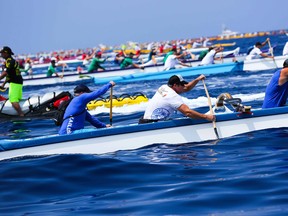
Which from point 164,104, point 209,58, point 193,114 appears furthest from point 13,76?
point 209,58

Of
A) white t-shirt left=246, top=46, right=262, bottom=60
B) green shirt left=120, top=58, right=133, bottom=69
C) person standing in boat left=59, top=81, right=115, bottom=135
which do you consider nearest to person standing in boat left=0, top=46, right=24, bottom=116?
person standing in boat left=59, top=81, right=115, bottom=135

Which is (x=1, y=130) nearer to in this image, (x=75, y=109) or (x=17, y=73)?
(x=17, y=73)

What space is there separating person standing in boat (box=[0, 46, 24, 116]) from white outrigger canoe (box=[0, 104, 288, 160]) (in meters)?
6.97

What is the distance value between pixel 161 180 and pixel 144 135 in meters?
2.03

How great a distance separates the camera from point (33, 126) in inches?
664

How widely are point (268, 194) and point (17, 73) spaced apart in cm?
1123

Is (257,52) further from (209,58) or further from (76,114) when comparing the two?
(76,114)

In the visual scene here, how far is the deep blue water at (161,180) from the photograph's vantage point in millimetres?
6980

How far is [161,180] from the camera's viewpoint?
27.0 ft

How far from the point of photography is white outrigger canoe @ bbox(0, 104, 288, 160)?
32.2ft

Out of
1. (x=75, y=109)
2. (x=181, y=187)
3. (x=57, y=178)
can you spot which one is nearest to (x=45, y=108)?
(x=75, y=109)

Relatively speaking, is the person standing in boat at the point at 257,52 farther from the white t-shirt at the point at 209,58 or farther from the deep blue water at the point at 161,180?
the deep blue water at the point at 161,180

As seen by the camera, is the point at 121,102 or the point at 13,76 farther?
the point at 121,102

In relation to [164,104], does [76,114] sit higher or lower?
lower
